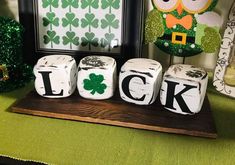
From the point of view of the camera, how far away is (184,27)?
0.94 metres

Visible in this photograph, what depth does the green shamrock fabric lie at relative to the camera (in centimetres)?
93

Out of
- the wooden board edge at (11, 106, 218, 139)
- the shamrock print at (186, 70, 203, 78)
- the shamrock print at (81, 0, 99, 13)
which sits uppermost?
the shamrock print at (81, 0, 99, 13)

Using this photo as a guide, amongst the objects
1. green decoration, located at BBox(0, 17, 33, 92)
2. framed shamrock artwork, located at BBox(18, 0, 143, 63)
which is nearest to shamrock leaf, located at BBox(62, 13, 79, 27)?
framed shamrock artwork, located at BBox(18, 0, 143, 63)

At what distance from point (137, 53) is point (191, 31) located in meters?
0.16

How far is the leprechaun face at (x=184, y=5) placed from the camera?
0.90m

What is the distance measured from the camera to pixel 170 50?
0.97 m

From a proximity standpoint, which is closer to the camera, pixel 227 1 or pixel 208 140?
pixel 208 140

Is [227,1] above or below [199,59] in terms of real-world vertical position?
above

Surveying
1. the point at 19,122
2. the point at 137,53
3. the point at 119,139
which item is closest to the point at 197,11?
the point at 137,53

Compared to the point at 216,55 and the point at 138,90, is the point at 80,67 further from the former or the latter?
the point at 216,55

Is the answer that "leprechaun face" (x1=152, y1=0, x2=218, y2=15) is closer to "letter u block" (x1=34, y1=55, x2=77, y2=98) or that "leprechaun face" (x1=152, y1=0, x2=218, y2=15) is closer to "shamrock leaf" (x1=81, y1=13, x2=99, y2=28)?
"shamrock leaf" (x1=81, y1=13, x2=99, y2=28)

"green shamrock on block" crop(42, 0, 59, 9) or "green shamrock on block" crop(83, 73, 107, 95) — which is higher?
"green shamrock on block" crop(42, 0, 59, 9)

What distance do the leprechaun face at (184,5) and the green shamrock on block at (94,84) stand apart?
0.89 ft

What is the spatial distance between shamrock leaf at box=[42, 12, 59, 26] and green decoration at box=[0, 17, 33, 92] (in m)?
0.09
